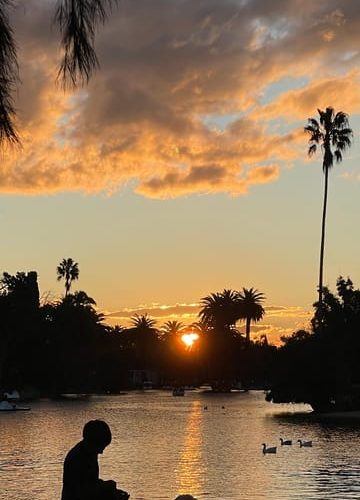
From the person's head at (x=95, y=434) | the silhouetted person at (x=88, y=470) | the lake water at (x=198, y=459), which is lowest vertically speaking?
the lake water at (x=198, y=459)

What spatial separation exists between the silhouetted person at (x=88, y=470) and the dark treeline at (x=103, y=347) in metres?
69.5

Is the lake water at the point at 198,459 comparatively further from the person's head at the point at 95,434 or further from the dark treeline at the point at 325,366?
the person's head at the point at 95,434

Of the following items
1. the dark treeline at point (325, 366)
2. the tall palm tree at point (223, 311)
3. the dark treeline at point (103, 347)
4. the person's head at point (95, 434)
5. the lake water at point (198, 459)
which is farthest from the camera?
the tall palm tree at point (223, 311)

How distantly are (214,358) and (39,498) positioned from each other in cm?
11487

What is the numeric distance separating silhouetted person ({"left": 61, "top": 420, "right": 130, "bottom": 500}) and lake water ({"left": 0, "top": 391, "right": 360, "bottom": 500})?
1670 centimetres

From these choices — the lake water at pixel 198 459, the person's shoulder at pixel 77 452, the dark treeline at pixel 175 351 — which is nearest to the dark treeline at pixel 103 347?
the dark treeline at pixel 175 351

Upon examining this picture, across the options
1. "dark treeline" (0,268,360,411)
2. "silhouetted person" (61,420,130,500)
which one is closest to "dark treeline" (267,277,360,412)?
"dark treeline" (0,268,360,411)

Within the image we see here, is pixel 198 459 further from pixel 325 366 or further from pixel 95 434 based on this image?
pixel 325 366

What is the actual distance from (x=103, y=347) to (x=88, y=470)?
412ft

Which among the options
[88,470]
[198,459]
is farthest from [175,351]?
[88,470]

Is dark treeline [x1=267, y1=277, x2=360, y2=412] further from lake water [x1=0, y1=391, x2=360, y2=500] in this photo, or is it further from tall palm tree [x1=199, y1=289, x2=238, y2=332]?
tall palm tree [x1=199, y1=289, x2=238, y2=332]

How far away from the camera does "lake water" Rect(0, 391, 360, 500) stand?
25125 mm

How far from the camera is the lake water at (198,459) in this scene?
2512 centimetres

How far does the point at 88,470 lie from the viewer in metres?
7.25
